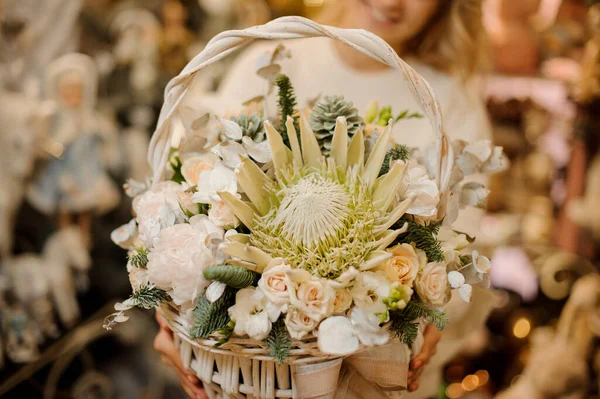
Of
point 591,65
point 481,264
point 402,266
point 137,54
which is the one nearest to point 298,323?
point 402,266

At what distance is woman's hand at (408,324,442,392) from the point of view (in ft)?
2.57

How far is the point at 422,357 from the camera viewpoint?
31.4 inches

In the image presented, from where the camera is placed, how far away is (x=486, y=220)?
5.76ft

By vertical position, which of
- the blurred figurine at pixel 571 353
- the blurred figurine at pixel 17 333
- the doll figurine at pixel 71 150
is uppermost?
the doll figurine at pixel 71 150

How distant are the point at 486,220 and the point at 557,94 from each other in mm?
435

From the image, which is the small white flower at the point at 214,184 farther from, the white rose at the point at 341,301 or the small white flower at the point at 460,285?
the small white flower at the point at 460,285

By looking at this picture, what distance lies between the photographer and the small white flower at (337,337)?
0.54 meters

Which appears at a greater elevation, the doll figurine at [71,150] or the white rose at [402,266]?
the white rose at [402,266]

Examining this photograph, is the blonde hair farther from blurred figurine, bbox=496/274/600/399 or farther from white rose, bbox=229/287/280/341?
white rose, bbox=229/287/280/341

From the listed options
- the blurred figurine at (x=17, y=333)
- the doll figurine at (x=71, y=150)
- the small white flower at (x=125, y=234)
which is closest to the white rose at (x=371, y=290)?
the small white flower at (x=125, y=234)

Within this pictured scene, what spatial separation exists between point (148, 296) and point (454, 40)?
34.2 inches

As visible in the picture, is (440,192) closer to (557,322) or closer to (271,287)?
(271,287)

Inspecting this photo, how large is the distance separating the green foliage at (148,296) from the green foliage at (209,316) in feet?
0.16

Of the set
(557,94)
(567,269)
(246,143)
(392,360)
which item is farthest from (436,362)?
(557,94)
